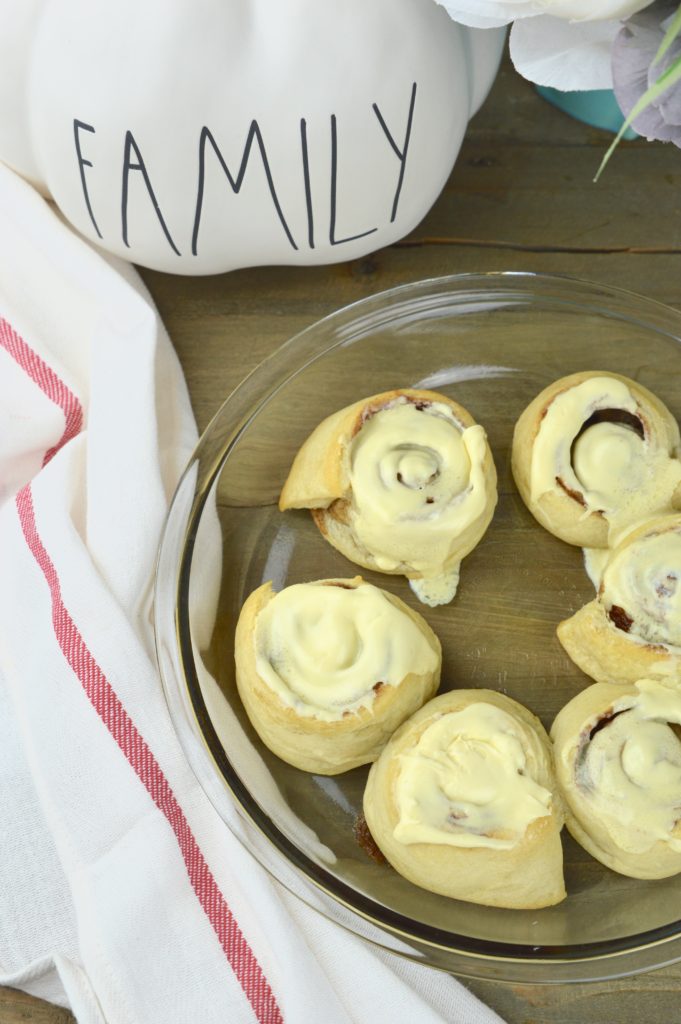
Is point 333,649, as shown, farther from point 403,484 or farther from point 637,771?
point 637,771

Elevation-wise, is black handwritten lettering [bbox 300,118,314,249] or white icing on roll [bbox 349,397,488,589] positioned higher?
black handwritten lettering [bbox 300,118,314,249]

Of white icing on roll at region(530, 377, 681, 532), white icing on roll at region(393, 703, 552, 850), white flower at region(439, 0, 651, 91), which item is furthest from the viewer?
white icing on roll at region(530, 377, 681, 532)

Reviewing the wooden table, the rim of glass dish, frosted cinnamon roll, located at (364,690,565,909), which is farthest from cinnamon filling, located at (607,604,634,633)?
the wooden table

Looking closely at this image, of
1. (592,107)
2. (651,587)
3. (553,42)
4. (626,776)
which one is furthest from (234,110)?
(626,776)

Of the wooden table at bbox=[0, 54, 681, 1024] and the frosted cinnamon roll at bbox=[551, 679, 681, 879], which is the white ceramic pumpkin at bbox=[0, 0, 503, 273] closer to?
the wooden table at bbox=[0, 54, 681, 1024]

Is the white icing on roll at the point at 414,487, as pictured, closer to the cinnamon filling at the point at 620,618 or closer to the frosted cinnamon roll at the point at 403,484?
the frosted cinnamon roll at the point at 403,484

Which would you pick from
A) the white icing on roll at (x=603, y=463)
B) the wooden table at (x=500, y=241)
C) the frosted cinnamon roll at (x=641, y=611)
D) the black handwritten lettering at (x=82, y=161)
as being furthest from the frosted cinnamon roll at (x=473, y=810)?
the black handwritten lettering at (x=82, y=161)

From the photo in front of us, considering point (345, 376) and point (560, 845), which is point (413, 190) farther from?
point (560, 845)
